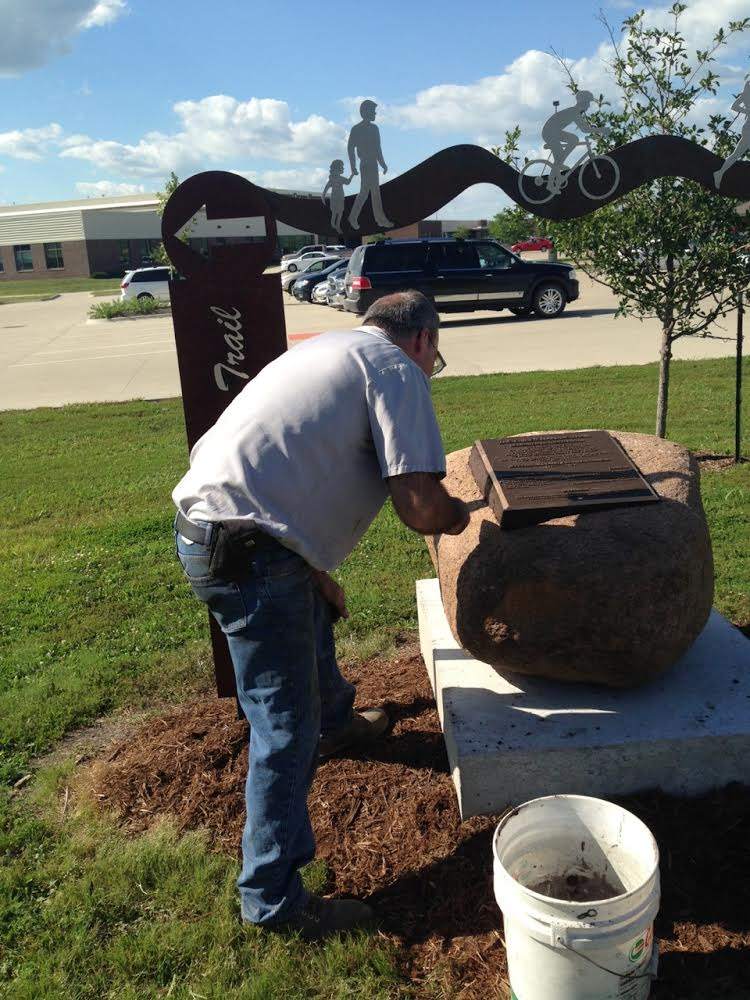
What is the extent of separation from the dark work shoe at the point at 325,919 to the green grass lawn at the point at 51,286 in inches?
1873

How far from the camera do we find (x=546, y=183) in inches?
153

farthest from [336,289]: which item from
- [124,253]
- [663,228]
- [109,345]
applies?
[124,253]

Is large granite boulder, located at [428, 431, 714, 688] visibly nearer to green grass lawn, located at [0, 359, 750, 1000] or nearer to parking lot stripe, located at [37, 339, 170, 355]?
green grass lawn, located at [0, 359, 750, 1000]

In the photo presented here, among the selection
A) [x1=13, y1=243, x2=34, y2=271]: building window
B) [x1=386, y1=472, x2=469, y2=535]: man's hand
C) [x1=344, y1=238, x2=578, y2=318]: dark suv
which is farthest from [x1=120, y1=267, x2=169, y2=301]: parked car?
[x1=13, y1=243, x2=34, y2=271]: building window

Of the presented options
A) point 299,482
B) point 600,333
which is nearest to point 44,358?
point 600,333

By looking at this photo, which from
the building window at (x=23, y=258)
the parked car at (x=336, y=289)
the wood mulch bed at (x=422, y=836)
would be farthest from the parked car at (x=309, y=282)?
the building window at (x=23, y=258)

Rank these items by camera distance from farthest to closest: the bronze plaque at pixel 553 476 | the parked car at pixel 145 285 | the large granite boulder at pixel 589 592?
the parked car at pixel 145 285, the bronze plaque at pixel 553 476, the large granite boulder at pixel 589 592

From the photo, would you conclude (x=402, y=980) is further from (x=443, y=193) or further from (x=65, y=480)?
(x=65, y=480)

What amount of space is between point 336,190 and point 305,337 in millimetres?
14223

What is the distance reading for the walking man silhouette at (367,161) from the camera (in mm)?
3561

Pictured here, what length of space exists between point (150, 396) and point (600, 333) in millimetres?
8942

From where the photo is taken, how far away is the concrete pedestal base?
3.03 metres

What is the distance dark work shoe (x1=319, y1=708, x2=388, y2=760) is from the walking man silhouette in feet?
6.96

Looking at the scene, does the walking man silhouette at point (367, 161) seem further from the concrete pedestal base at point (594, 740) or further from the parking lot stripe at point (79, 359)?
the parking lot stripe at point (79, 359)
